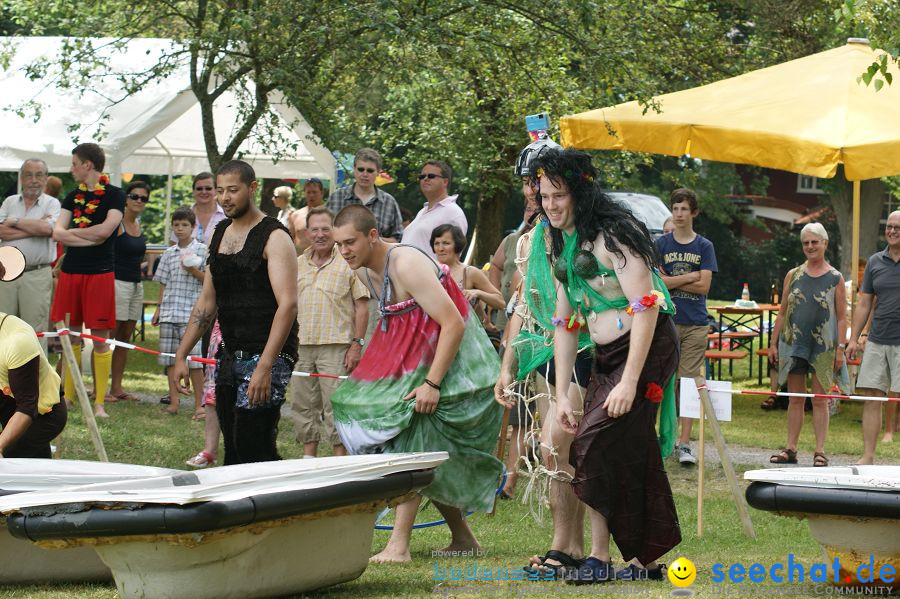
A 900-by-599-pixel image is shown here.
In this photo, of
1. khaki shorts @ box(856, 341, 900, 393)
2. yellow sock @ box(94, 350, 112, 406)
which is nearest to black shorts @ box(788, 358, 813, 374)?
khaki shorts @ box(856, 341, 900, 393)

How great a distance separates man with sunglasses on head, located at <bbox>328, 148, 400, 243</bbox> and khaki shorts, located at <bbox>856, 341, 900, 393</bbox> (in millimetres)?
4095

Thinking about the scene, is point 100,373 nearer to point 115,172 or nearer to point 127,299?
point 127,299

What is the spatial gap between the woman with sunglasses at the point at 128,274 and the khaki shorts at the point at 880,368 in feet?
22.2

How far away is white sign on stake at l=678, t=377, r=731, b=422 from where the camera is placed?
785 centimetres

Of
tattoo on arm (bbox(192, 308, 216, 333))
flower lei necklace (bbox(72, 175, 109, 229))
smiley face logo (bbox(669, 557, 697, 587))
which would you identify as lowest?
smiley face logo (bbox(669, 557, 697, 587))

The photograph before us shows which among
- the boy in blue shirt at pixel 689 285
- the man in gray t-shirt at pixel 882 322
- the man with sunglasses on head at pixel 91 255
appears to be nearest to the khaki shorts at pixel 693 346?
the boy in blue shirt at pixel 689 285

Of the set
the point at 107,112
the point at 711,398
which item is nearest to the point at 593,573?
the point at 711,398

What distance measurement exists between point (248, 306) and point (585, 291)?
1.95 meters

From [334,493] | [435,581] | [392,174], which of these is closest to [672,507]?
[435,581]

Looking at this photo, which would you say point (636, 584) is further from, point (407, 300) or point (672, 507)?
point (407, 300)

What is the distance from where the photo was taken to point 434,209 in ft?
34.2

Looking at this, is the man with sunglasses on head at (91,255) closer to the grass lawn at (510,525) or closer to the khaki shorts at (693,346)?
the grass lawn at (510,525)

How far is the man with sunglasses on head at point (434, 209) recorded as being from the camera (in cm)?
1029

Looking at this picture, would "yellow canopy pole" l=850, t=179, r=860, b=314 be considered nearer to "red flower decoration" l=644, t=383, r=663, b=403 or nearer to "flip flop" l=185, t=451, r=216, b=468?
"flip flop" l=185, t=451, r=216, b=468
